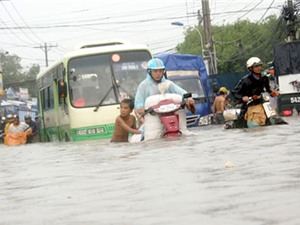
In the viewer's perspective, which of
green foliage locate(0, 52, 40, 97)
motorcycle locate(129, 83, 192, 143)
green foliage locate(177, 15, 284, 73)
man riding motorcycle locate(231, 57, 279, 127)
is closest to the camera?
motorcycle locate(129, 83, 192, 143)

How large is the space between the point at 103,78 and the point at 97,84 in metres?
0.18

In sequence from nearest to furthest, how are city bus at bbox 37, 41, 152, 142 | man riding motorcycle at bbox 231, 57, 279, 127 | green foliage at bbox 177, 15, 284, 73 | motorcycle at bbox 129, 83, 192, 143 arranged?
1. motorcycle at bbox 129, 83, 192, 143
2. man riding motorcycle at bbox 231, 57, 279, 127
3. city bus at bbox 37, 41, 152, 142
4. green foliage at bbox 177, 15, 284, 73

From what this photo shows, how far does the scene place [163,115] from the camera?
981 cm

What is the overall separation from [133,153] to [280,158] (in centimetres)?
256

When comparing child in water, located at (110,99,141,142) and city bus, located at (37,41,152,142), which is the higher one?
city bus, located at (37,41,152,142)

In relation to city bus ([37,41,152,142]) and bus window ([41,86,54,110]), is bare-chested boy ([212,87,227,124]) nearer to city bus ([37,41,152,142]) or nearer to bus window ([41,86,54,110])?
bus window ([41,86,54,110])

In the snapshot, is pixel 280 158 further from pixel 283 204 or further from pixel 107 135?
pixel 107 135

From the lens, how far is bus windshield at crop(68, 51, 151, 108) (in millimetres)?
13820

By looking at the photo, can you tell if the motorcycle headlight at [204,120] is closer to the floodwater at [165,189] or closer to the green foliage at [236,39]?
the floodwater at [165,189]

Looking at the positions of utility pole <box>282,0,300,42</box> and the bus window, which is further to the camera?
utility pole <box>282,0,300,42</box>

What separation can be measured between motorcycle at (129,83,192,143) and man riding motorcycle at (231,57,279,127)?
3.73 feet

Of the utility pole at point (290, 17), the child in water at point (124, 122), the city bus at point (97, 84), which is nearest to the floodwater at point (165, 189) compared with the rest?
the child in water at point (124, 122)

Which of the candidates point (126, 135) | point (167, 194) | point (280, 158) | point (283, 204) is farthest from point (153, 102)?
point (283, 204)

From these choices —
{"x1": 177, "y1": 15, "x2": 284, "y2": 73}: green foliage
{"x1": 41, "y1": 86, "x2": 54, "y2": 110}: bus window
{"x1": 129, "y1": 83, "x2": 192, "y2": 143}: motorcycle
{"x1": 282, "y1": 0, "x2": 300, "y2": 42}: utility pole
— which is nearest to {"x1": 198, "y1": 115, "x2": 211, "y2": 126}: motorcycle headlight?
{"x1": 41, "y1": 86, "x2": 54, "y2": 110}: bus window
